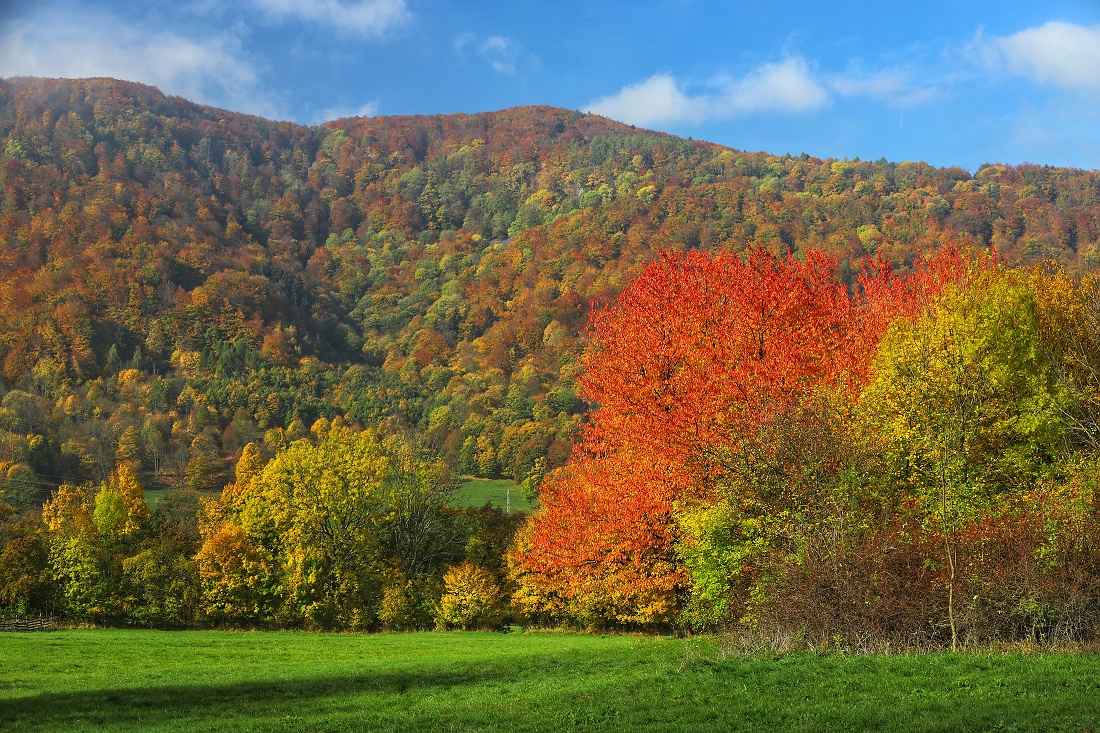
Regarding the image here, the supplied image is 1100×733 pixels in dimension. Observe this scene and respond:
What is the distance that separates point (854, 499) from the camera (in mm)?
18609

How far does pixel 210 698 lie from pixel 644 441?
1213 cm

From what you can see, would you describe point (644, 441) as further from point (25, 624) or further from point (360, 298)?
point (360, 298)

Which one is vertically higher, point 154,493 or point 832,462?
point 832,462

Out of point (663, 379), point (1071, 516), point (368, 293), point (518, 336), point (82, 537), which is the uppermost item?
point (368, 293)

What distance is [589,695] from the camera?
14195mm

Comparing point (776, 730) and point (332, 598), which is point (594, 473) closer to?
point (776, 730)

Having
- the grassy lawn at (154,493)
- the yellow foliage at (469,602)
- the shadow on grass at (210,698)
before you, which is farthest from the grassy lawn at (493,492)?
the shadow on grass at (210,698)

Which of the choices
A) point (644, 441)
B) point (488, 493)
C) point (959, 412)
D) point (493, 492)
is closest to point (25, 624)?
point (644, 441)

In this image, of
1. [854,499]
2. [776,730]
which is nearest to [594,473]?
[854,499]

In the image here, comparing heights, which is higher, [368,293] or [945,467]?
[368,293]

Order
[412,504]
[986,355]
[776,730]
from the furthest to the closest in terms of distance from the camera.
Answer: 1. [412,504]
2. [986,355]
3. [776,730]

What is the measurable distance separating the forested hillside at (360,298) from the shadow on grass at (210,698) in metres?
60.6

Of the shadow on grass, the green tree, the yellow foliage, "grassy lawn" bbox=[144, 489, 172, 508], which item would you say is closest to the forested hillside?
"grassy lawn" bbox=[144, 489, 172, 508]

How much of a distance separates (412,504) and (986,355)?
37.5 m
